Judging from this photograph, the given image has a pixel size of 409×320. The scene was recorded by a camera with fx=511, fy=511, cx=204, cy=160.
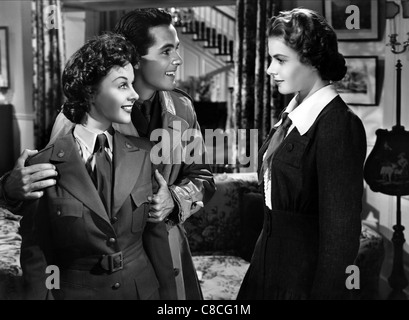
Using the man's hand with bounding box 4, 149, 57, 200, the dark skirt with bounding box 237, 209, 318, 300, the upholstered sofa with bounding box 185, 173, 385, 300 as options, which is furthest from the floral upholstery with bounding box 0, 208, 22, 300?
the dark skirt with bounding box 237, 209, 318, 300

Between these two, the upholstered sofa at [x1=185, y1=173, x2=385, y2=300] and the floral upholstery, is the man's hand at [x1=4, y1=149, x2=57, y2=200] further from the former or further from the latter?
the upholstered sofa at [x1=185, y1=173, x2=385, y2=300]

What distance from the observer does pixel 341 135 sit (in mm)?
955

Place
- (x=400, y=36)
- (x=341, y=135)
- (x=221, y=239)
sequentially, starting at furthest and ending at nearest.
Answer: (x=221, y=239), (x=400, y=36), (x=341, y=135)

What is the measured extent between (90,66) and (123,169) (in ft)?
0.68

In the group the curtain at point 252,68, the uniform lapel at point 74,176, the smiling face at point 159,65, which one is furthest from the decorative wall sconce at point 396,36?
the uniform lapel at point 74,176

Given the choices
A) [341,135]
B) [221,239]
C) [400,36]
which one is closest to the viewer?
[341,135]

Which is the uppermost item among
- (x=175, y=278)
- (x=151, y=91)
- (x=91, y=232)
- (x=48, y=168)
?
(x=151, y=91)

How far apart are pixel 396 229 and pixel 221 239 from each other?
44cm

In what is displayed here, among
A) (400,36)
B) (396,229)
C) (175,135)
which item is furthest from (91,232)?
(400,36)

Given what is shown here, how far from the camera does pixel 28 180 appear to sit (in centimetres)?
97

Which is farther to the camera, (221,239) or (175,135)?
(221,239)

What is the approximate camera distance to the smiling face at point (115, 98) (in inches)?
38.4

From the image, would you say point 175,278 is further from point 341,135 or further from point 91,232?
point 341,135

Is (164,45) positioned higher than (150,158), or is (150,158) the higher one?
(164,45)
